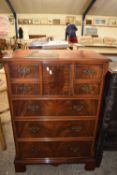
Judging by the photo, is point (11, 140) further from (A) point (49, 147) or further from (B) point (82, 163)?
(B) point (82, 163)

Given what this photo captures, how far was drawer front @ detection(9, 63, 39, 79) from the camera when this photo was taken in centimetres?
84

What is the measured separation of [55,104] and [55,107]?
3cm

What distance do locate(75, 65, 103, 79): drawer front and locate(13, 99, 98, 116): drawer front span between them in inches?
7.1

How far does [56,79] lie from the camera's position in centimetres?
88

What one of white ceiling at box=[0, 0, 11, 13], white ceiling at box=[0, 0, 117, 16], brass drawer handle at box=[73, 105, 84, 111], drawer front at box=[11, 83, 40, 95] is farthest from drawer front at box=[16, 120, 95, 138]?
white ceiling at box=[0, 0, 11, 13]

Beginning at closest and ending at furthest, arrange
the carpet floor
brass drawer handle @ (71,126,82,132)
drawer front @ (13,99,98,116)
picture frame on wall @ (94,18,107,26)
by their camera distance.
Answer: drawer front @ (13,99,98,116) → brass drawer handle @ (71,126,82,132) → the carpet floor → picture frame on wall @ (94,18,107,26)

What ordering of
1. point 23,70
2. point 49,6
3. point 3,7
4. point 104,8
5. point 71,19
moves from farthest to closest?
point 71,19 < point 3,7 < point 104,8 < point 49,6 < point 23,70

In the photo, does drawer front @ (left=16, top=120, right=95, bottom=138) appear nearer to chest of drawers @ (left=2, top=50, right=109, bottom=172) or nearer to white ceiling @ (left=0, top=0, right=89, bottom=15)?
chest of drawers @ (left=2, top=50, right=109, bottom=172)

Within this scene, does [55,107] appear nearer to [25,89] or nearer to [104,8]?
[25,89]

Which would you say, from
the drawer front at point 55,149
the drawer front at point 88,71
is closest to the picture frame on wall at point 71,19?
the drawer front at point 88,71

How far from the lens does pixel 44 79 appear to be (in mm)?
873

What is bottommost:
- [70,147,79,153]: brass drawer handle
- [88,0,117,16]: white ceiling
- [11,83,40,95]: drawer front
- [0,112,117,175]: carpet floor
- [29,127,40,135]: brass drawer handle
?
[0,112,117,175]: carpet floor

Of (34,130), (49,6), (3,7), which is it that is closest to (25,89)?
(34,130)

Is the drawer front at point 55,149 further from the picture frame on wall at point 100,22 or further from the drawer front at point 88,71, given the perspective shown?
the picture frame on wall at point 100,22
